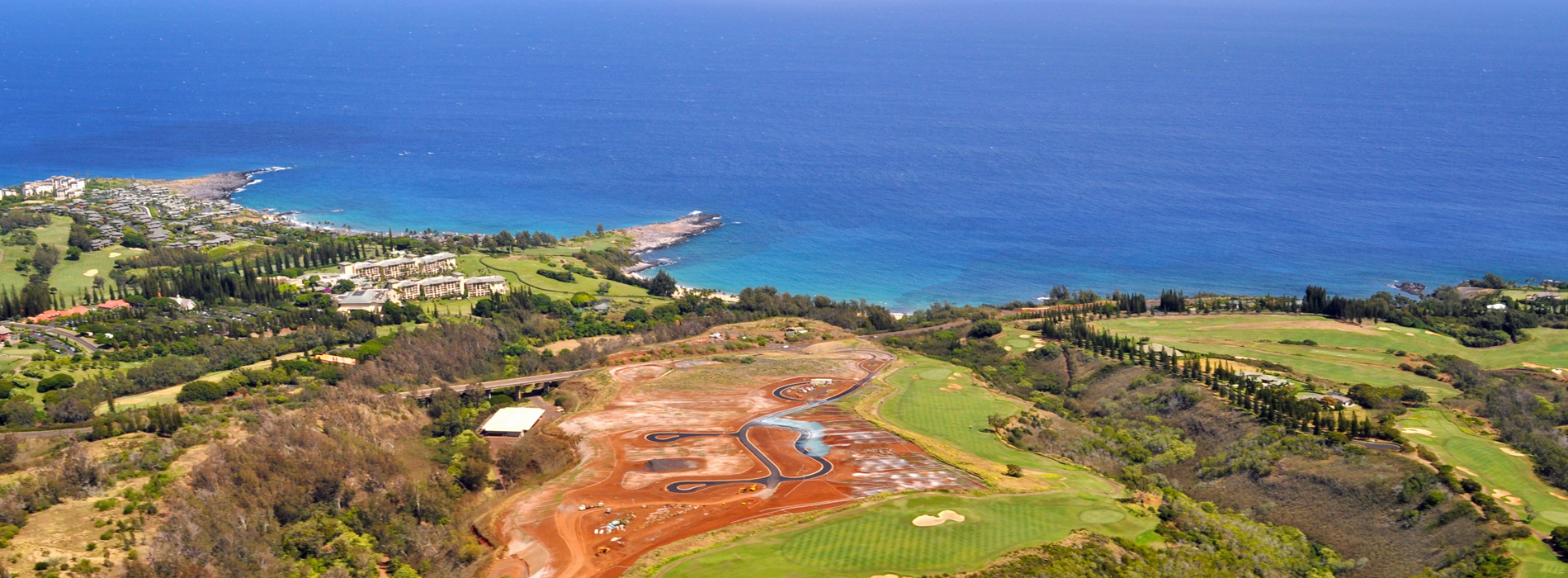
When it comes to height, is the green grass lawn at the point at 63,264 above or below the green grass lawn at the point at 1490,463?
above

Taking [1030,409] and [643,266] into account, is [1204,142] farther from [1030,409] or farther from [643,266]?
[1030,409]

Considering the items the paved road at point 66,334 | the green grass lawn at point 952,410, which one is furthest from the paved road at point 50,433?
the green grass lawn at point 952,410

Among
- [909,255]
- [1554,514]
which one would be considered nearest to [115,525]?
[1554,514]

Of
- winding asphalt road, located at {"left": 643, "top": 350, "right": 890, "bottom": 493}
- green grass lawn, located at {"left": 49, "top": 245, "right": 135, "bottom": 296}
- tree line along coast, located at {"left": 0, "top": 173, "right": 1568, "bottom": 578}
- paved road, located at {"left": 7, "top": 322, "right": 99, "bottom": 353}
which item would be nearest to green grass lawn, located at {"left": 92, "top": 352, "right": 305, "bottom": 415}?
tree line along coast, located at {"left": 0, "top": 173, "right": 1568, "bottom": 578}

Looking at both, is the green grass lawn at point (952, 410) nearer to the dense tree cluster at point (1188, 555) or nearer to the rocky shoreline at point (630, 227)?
the dense tree cluster at point (1188, 555)

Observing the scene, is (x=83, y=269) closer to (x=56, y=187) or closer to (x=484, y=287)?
(x=484, y=287)

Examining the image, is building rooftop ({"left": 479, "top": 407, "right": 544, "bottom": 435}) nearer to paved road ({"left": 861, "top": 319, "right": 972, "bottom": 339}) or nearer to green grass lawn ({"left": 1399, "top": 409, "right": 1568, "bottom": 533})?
paved road ({"left": 861, "top": 319, "right": 972, "bottom": 339})

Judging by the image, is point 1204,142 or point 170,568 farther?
point 1204,142

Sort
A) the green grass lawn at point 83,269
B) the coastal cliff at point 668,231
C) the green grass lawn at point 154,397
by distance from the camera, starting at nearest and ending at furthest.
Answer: the green grass lawn at point 154,397
the green grass lawn at point 83,269
the coastal cliff at point 668,231
